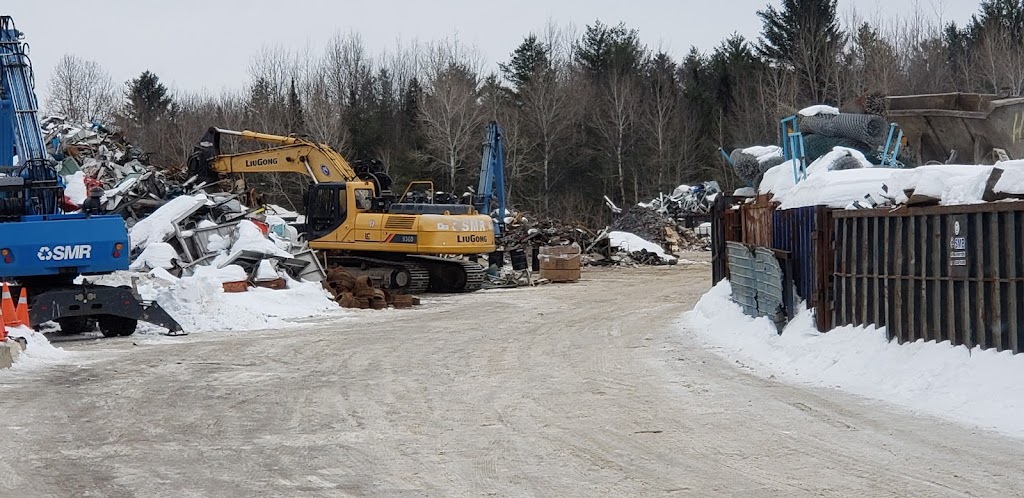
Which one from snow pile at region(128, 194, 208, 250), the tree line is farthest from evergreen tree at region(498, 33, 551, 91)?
snow pile at region(128, 194, 208, 250)

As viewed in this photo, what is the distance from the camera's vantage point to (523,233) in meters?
37.6

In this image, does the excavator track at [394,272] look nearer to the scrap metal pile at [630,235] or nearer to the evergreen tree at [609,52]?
the scrap metal pile at [630,235]

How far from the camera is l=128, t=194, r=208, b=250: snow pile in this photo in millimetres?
21469

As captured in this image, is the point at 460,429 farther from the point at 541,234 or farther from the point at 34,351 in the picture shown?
the point at 541,234

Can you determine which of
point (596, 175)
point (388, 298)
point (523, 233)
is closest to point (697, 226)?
point (596, 175)

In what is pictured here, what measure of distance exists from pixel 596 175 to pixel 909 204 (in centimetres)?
5264

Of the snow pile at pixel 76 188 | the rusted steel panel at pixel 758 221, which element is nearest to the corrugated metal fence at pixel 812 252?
the rusted steel panel at pixel 758 221

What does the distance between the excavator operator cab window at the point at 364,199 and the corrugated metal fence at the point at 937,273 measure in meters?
16.1

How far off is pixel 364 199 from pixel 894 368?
18.4 m

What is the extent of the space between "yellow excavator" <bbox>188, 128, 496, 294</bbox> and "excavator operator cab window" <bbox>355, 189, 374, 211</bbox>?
0.03m

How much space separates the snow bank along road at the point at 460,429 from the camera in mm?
6754

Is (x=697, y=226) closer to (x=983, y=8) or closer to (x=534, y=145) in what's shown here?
(x=534, y=145)

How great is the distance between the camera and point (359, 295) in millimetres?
22406

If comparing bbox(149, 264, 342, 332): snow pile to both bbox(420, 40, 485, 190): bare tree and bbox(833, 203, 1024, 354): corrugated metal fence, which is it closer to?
bbox(833, 203, 1024, 354): corrugated metal fence
